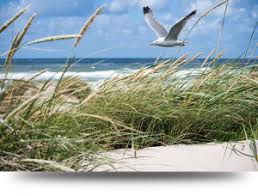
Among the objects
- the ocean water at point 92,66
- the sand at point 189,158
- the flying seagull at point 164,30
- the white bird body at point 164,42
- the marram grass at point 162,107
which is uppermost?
the flying seagull at point 164,30

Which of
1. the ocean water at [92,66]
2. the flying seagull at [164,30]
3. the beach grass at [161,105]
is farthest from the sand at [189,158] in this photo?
the flying seagull at [164,30]

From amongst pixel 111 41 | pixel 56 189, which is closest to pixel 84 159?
pixel 56 189

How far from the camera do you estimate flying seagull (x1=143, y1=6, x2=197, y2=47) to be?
326cm

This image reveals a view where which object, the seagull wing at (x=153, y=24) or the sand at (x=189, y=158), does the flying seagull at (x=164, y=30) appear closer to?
the seagull wing at (x=153, y=24)

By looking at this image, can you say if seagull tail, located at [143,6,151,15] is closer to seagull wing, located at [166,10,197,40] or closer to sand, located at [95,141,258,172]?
seagull wing, located at [166,10,197,40]

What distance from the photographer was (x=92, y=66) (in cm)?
272

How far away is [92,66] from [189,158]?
60cm

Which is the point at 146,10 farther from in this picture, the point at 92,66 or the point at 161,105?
the point at 92,66

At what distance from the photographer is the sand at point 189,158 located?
2.57 m

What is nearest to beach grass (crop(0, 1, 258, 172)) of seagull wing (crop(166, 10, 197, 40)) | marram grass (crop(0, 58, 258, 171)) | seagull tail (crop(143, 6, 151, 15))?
marram grass (crop(0, 58, 258, 171))

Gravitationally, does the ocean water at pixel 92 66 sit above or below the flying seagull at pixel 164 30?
below

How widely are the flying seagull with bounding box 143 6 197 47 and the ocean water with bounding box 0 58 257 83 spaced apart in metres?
0.13

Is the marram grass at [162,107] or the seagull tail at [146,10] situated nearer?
the marram grass at [162,107]

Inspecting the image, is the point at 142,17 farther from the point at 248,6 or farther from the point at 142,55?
the point at 248,6
